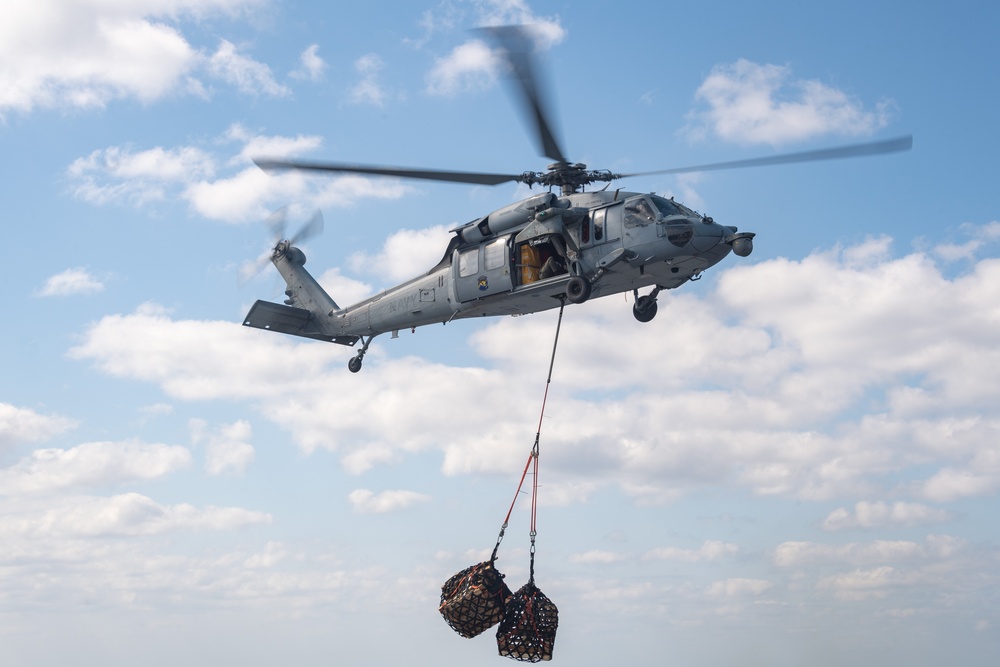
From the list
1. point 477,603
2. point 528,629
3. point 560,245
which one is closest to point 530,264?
point 560,245

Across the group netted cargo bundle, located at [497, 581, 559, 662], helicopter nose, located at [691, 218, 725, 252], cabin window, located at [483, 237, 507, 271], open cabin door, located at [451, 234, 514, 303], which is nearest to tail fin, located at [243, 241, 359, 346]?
open cabin door, located at [451, 234, 514, 303]

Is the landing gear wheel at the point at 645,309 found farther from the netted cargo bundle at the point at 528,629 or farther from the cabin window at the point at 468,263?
the netted cargo bundle at the point at 528,629

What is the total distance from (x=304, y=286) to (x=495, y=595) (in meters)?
17.0

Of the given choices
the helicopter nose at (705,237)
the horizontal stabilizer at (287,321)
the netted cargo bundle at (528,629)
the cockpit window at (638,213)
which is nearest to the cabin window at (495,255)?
the cockpit window at (638,213)

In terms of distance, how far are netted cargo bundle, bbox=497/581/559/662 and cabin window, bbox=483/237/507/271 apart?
931cm

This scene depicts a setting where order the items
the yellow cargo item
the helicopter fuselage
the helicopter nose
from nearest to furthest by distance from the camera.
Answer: the helicopter nose → the helicopter fuselage → the yellow cargo item

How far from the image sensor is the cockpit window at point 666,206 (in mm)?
22609

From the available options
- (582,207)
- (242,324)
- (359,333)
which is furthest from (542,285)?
(242,324)

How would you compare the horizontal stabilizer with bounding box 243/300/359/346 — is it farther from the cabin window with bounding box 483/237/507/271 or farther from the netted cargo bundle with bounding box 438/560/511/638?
the netted cargo bundle with bounding box 438/560/511/638

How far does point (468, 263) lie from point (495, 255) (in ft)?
3.04

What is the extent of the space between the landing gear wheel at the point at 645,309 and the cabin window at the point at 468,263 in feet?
12.5

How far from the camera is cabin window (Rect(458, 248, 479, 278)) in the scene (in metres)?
24.7

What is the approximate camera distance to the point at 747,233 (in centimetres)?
2202

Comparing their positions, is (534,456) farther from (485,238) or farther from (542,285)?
(485,238)
